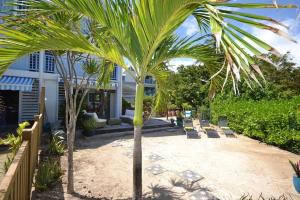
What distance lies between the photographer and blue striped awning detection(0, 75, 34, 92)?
49.2ft

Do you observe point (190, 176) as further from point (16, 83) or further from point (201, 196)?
point (16, 83)

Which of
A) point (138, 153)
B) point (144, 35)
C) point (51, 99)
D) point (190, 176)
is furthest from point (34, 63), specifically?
point (144, 35)

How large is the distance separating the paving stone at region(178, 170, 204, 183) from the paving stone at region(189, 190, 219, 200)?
950mm

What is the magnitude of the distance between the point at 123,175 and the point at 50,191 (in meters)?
2.48

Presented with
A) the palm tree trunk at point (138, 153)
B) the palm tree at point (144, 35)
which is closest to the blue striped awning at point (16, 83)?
the palm tree at point (144, 35)

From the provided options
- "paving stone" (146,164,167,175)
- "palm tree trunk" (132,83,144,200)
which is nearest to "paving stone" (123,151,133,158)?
"paving stone" (146,164,167,175)

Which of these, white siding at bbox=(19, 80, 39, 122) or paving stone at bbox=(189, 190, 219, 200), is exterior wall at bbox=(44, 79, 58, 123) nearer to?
white siding at bbox=(19, 80, 39, 122)

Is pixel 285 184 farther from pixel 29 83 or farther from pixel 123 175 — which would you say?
pixel 29 83

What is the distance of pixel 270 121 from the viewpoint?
47.6 feet

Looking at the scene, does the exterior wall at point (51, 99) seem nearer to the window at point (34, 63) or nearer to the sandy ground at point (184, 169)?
the window at point (34, 63)

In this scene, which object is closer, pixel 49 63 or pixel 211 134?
pixel 211 134

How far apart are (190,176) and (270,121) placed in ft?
26.7

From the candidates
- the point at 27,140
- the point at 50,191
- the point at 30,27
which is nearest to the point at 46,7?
the point at 30,27

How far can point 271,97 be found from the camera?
21625mm
